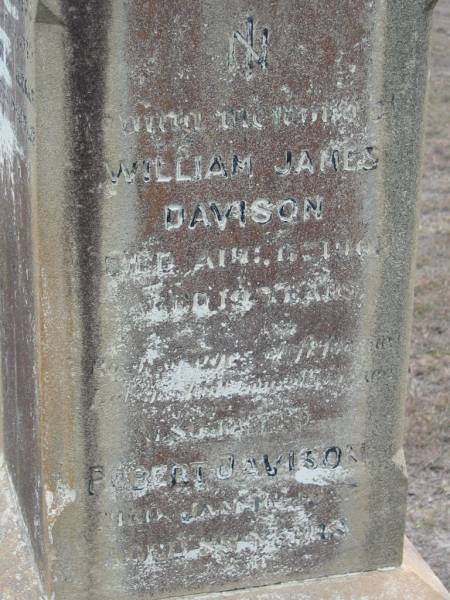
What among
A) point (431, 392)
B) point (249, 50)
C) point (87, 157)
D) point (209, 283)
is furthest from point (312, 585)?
point (431, 392)

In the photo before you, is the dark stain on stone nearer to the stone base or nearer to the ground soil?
the stone base

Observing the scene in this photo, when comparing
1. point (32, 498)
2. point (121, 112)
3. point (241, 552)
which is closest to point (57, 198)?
point (121, 112)

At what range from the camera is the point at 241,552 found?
10.8 feet

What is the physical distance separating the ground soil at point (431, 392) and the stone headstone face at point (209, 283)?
1236 millimetres

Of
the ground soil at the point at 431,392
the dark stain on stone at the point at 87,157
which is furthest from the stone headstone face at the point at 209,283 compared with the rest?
the ground soil at the point at 431,392

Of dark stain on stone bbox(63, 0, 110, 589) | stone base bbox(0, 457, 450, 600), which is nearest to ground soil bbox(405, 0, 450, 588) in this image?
stone base bbox(0, 457, 450, 600)

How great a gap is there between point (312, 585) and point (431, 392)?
2482 mm

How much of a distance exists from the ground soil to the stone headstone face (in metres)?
1.24

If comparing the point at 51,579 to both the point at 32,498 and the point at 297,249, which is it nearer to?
the point at 32,498

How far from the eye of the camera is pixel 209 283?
9.80 ft

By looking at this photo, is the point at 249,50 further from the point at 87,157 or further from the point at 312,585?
the point at 312,585

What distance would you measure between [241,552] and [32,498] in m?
0.70

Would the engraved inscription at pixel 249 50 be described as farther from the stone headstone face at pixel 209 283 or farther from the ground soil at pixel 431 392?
the ground soil at pixel 431 392

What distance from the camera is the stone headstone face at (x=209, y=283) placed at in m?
2.73
